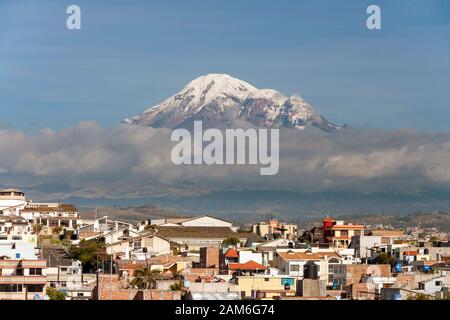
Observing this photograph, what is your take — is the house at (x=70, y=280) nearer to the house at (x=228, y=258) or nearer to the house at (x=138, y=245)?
the house at (x=228, y=258)

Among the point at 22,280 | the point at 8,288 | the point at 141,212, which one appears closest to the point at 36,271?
the point at 22,280

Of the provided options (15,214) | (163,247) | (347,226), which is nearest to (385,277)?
(163,247)

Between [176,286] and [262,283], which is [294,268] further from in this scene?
[176,286]

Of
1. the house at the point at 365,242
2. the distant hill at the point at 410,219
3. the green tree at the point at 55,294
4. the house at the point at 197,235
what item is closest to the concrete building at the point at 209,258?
the house at the point at 365,242

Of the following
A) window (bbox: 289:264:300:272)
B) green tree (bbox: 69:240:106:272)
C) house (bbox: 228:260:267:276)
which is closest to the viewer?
house (bbox: 228:260:267:276)

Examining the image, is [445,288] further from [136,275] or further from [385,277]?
[136,275]

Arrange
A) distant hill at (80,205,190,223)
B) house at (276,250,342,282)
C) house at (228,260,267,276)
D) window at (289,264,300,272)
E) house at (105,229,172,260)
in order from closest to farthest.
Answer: house at (228,260,267,276) → house at (276,250,342,282) → window at (289,264,300,272) → house at (105,229,172,260) → distant hill at (80,205,190,223)

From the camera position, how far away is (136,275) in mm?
42250

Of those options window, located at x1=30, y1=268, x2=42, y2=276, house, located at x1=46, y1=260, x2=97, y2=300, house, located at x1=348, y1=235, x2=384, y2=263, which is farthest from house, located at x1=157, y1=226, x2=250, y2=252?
window, located at x1=30, y1=268, x2=42, y2=276

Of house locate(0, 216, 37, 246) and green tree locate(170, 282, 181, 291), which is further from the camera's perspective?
house locate(0, 216, 37, 246)

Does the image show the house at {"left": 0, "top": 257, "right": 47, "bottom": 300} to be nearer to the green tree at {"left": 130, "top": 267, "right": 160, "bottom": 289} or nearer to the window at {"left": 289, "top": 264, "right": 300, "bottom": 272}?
the green tree at {"left": 130, "top": 267, "right": 160, "bottom": 289}

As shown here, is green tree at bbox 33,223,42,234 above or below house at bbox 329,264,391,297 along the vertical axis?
above

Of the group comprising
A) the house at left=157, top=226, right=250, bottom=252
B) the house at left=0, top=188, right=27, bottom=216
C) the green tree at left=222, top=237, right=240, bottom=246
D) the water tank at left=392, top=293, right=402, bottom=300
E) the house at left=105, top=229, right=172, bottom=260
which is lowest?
the water tank at left=392, top=293, right=402, bottom=300
